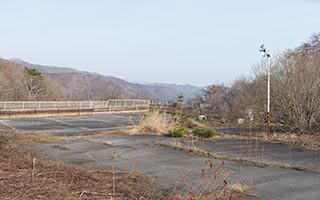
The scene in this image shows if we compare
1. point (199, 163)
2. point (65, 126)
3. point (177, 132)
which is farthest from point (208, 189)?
point (65, 126)

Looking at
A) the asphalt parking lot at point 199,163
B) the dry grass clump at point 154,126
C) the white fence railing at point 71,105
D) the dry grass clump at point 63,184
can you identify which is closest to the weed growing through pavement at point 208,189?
the asphalt parking lot at point 199,163

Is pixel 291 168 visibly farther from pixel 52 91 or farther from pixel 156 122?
pixel 52 91

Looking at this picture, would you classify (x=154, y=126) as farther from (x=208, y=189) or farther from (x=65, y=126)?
(x=208, y=189)

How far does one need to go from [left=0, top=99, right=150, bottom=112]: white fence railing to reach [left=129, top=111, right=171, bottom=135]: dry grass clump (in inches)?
535

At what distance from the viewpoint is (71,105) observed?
102 feet

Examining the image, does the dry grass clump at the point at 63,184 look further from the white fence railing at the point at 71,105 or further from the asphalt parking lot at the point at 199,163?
the white fence railing at the point at 71,105

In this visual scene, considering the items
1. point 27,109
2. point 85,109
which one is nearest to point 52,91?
point 85,109

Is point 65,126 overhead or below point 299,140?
below

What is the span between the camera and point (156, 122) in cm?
1547

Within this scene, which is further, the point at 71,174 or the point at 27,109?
the point at 27,109

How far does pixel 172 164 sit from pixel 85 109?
23.7 metres

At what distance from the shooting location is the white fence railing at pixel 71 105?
26.6m

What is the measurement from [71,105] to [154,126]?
17.3m

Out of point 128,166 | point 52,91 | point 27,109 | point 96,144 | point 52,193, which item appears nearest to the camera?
point 52,193
